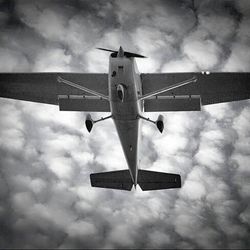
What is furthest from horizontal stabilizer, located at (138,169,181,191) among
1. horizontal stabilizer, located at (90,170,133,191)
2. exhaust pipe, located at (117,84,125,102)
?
exhaust pipe, located at (117,84,125,102)

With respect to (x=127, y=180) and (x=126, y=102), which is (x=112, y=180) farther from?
(x=126, y=102)

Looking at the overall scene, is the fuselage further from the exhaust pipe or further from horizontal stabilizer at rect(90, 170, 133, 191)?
horizontal stabilizer at rect(90, 170, 133, 191)

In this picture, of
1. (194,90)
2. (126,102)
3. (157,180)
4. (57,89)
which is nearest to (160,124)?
(126,102)

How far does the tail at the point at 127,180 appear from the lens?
1894cm

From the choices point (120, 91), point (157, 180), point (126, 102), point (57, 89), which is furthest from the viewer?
point (157, 180)

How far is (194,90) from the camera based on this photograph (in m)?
17.5

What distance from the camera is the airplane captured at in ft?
49.6

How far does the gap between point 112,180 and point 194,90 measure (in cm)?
731

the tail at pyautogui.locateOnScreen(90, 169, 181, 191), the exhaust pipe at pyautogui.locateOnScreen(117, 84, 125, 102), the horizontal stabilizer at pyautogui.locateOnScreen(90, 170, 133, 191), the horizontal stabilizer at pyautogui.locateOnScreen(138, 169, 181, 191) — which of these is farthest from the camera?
the horizontal stabilizer at pyautogui.locateOnScreen(90, 170, 133, 191)

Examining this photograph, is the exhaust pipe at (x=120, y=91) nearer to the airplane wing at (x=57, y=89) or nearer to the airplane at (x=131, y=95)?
the airplane at (x=131, y=95)

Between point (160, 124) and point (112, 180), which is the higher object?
point (160, 124)

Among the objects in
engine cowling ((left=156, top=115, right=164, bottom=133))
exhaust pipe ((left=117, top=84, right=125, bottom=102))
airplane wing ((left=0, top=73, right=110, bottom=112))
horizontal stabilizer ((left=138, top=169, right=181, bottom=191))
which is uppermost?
airplane wing ((left=0, top=73, right=110, bottom=112))

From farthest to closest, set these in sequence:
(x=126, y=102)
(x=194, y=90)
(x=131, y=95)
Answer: (x=194, y=90), (x=126, y=102), (x=131, y=95)

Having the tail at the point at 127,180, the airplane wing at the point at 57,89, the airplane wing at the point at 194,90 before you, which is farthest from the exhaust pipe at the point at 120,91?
the tail at the point at 127,180
